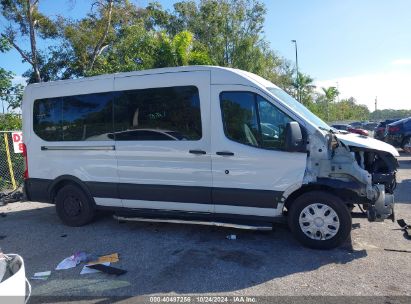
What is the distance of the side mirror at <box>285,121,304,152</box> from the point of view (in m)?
5.08

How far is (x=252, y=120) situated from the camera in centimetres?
546

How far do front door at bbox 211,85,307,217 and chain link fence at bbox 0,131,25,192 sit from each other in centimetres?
666

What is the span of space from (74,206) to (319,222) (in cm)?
406

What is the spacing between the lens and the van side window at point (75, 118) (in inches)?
254

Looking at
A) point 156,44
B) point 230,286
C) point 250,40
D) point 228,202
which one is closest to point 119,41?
point 156,44

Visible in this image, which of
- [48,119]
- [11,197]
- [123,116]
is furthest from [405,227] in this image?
[11,197]

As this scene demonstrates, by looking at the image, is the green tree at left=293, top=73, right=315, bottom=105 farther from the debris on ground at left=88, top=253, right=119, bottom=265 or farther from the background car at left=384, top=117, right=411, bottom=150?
the debris on ground at left=88, top=253, right=119, bottom=265

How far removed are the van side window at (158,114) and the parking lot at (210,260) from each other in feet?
5.08

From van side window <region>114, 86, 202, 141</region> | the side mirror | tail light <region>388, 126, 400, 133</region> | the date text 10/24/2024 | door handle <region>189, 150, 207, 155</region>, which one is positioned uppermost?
van side window <region>114, 86, 202, 141</region>

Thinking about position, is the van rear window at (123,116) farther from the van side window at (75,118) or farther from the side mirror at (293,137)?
the side mirror at (293,137)

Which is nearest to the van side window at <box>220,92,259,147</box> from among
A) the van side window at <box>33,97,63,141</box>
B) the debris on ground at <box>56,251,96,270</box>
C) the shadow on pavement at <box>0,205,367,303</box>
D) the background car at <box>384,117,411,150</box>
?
the shadow on pavement at <box>0,205,367,303</box>

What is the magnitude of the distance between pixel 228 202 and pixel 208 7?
995 inches

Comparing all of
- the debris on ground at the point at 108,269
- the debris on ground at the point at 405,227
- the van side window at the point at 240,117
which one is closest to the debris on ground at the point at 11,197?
the debris on ground at the point at 108,269

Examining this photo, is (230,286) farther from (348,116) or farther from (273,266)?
(348,116)
